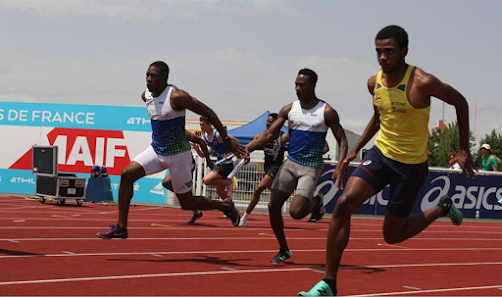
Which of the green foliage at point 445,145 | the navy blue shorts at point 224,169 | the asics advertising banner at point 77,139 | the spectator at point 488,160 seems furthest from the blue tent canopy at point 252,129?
the green foliage at point 445,145

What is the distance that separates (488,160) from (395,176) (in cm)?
1499

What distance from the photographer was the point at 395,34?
5.81 metres

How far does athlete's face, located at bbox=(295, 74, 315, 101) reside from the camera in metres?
8.28

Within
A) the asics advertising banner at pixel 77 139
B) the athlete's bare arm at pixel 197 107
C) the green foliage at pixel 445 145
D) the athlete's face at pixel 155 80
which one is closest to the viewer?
the athlete's bare arm at pixel 197 107

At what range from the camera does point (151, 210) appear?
59.3 ft

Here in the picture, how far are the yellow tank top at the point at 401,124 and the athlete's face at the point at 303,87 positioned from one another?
7.15ft

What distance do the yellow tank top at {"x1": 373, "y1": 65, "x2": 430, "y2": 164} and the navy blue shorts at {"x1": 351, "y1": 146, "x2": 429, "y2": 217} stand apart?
0.06 meters

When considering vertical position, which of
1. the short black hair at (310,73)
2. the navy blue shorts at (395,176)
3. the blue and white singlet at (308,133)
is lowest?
the navy blue shorts at (395,176)

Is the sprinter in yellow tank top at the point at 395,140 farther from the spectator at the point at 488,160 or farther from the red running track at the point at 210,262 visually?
the spectator at the point at 488,160

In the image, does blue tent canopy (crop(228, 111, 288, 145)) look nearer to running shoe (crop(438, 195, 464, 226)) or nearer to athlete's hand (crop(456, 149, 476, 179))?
running shoe (crop(438, 195, 464, 226))

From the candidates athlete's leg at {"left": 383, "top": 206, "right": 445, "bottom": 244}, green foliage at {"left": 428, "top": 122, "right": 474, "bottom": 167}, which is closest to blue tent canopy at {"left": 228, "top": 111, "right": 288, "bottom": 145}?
athlete's leg at {"left": 383, "top": 206, "right": 445, "bottom": 244}

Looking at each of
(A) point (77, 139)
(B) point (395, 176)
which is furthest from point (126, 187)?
(A) point (77, 139)

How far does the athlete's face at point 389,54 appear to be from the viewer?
581cm

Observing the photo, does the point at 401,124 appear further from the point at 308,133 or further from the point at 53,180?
the point at 53,180
